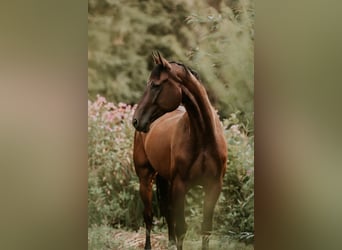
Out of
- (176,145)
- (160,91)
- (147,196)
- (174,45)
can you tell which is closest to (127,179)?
(147,196)

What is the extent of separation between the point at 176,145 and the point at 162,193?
0.17 m

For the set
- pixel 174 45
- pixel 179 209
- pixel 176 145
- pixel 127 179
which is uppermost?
pixel 174 45

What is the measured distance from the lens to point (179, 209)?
1374 mm

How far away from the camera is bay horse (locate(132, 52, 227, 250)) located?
4.46 ft

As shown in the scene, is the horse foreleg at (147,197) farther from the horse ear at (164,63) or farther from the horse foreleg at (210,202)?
the horse ear at (164,63)

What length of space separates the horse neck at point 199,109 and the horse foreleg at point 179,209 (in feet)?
0.54

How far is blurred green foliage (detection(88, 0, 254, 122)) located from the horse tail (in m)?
0.29

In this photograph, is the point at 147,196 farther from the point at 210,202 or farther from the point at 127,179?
the point at 210,202

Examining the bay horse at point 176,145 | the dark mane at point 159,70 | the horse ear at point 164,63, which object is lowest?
Result: the bay horse at point 176,145

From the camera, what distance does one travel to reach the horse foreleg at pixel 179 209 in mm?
1370

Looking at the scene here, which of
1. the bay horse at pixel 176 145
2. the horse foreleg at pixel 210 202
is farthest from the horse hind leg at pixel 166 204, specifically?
the horse foreleg at pixel 210 202
